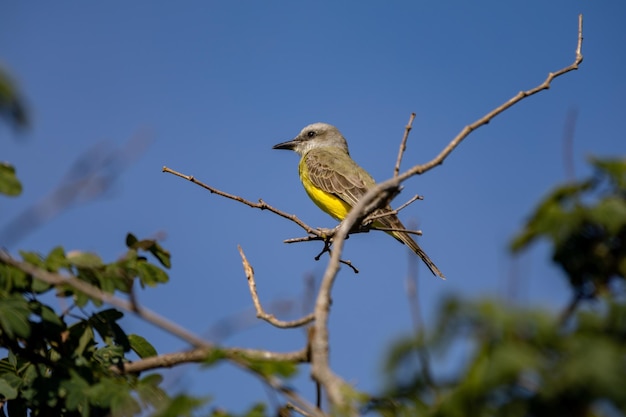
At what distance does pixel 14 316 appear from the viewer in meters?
2.67

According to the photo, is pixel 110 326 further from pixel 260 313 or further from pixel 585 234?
pixel 585 234

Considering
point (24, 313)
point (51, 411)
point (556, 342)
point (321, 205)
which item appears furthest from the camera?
point (321, 205)

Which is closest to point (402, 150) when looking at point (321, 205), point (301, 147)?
point (321, 205)

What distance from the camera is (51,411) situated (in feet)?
9.75

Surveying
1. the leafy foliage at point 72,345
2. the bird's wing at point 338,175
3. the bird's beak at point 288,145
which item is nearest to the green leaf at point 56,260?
the leafy foliage at point 72,345

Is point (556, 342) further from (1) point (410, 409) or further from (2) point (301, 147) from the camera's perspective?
(2) point (301, 147)

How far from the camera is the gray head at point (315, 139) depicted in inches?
373

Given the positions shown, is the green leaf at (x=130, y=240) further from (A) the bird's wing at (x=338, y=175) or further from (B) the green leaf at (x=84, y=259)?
(A) the bird's wing at (x=338, y=175)

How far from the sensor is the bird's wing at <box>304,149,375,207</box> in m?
7.93

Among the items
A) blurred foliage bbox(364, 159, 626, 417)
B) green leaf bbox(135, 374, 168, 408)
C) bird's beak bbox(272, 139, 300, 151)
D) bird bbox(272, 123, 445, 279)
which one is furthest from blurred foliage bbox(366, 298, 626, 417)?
bird's beak bbox(272, 139, 300, 151)

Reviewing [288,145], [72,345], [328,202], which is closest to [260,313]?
[72,345]

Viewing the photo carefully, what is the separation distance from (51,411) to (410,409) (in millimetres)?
1698

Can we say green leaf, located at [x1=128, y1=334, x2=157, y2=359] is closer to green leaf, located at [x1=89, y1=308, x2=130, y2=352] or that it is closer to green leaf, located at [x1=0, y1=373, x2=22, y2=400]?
green leaf, located at [x1=89, y1=308, x2=130, y2=352]

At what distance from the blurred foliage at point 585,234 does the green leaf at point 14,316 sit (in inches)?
69.2
